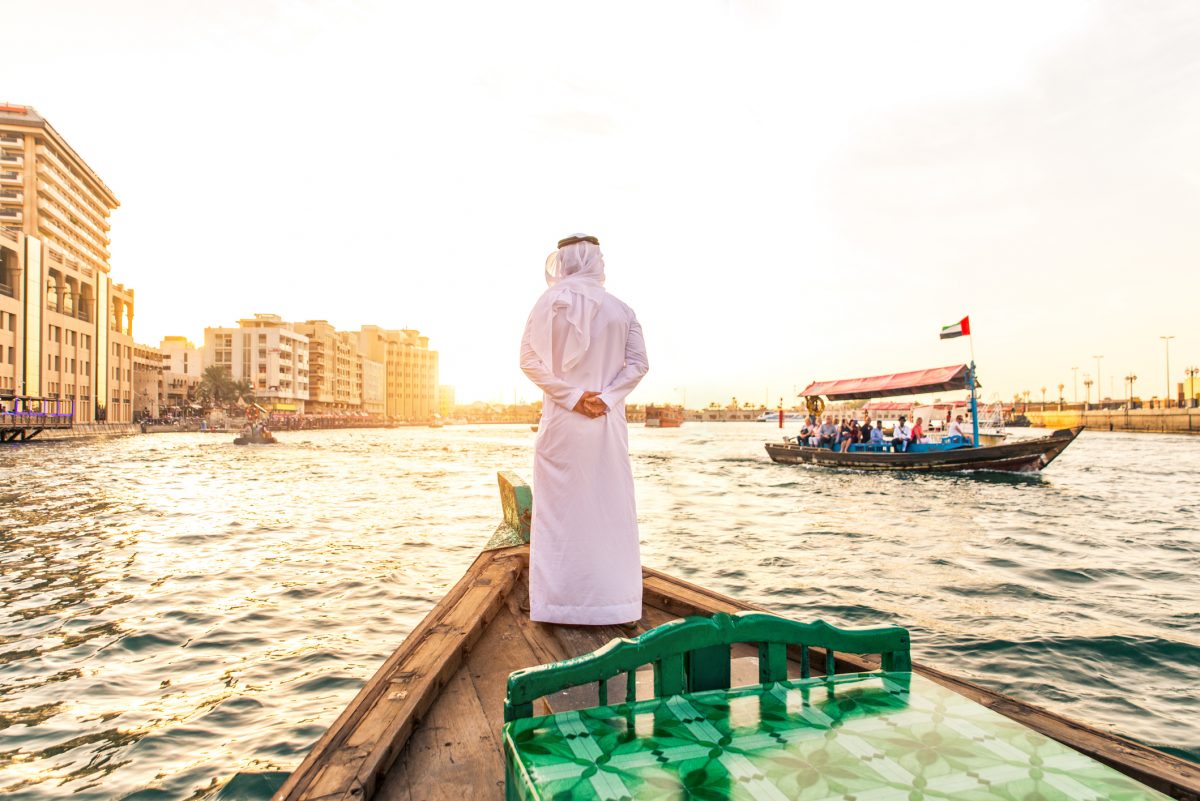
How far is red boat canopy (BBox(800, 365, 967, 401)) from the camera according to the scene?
27531 millimetres

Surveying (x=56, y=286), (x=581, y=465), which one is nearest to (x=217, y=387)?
(x=56, y=286)

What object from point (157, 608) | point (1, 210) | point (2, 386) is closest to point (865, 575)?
point (157, 608)

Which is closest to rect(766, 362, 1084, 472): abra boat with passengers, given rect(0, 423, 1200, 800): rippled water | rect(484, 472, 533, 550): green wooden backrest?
rect(0, 423, 1200, 800): rippled water

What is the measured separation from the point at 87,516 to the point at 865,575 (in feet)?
51.5

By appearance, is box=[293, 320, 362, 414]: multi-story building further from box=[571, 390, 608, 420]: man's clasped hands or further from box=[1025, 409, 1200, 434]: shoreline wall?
box=[571, 390, 608, 420]: man's clasped hands

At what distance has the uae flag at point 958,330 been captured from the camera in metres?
27.9

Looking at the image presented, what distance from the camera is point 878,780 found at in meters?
1.22

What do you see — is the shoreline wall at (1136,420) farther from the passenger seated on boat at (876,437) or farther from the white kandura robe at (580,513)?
the white kandura robe at (580,513)

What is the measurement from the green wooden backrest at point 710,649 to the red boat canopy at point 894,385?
28926 mm

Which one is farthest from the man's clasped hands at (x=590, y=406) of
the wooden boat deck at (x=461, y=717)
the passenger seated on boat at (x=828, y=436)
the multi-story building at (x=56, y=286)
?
the multi-story building at (x=56, y=286)

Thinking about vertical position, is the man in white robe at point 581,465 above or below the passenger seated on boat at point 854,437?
→ above

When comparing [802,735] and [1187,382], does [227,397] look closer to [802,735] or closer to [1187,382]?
[802,735]

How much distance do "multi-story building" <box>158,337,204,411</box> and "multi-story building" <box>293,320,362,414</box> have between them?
19625 mm

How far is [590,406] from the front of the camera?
372 centimetres
